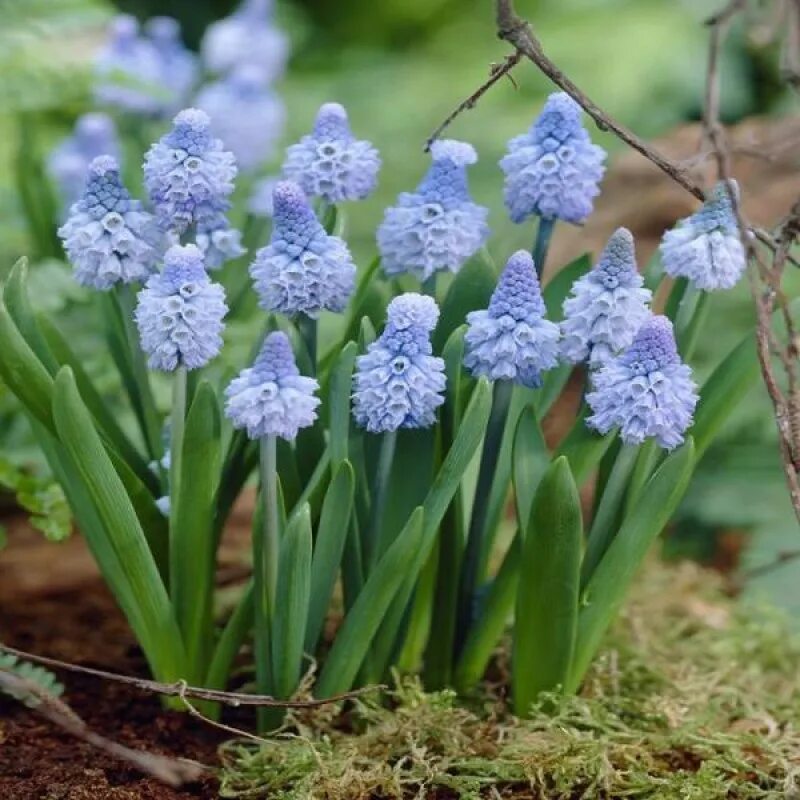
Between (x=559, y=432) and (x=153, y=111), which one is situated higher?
(x=153, y=111)

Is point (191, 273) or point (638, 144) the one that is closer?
point (191, 273)

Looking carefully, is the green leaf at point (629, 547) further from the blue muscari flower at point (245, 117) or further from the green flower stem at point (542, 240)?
the blue muscari flower at point (245, 117)

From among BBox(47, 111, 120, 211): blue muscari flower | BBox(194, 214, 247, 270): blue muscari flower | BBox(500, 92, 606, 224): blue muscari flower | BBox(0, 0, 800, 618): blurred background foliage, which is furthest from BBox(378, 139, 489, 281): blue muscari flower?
BBox(47, 111, 120, 211): blue muscari flower

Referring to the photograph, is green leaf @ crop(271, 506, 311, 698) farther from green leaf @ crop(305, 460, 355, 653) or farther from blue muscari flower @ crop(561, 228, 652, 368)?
blue muscari flower @ crop(561, 228, 652, 368)

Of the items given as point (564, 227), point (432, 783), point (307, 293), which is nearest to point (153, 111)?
point (564, 227)

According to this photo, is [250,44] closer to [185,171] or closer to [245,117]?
[245,117]

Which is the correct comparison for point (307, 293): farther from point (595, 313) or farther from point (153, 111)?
point (153, 111)

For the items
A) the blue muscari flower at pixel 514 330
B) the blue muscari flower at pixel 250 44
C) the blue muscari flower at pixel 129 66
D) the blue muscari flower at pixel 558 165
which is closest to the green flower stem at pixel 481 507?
the blue muscari flower at pixel 514 330
